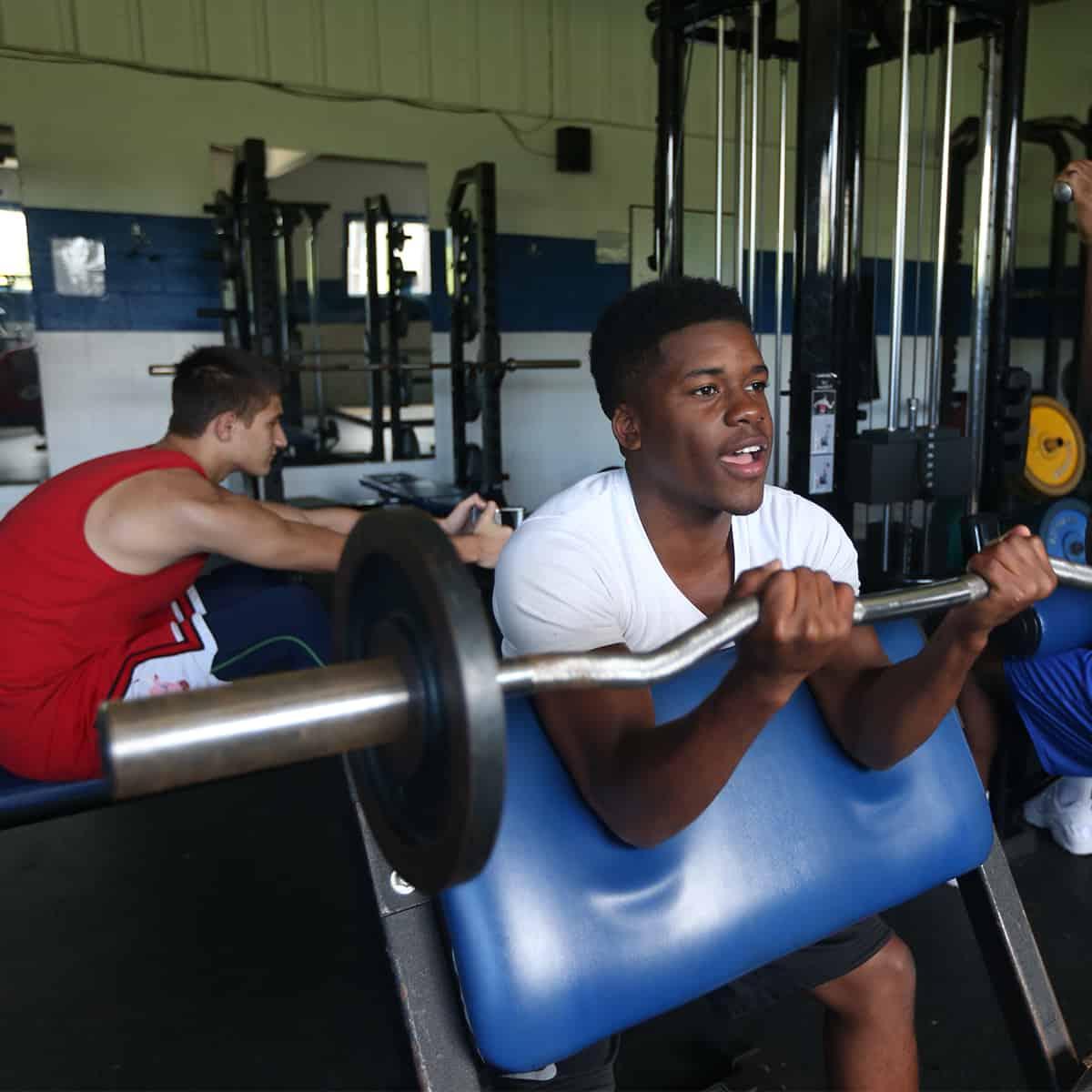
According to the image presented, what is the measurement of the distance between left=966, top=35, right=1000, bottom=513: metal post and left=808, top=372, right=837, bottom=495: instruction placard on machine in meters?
0.34

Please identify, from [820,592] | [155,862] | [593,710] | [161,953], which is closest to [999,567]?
[820,592]

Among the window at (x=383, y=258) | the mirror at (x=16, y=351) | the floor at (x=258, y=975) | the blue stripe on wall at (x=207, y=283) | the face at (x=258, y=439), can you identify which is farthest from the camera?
the window at (x=383, y=258)

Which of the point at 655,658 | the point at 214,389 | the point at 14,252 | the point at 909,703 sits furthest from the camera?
the point at 14,252

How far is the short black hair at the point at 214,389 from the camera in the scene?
1.88m

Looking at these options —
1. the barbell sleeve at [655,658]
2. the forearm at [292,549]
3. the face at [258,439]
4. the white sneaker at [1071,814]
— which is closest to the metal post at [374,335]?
the face at [258,439]

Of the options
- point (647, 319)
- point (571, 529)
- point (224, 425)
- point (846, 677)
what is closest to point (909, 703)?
point (846, 677)

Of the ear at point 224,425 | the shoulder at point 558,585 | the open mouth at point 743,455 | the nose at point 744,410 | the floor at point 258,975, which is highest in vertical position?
the nose at point 744,410

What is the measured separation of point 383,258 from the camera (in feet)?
14.3

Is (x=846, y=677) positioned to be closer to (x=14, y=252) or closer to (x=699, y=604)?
(x=699, y=604)

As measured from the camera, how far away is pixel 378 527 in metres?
0.55

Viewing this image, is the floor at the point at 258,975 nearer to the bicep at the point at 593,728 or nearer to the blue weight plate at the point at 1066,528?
the bicep at the point at 593,728

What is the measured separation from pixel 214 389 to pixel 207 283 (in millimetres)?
2400

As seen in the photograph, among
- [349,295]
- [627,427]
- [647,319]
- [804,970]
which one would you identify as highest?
[349,295]

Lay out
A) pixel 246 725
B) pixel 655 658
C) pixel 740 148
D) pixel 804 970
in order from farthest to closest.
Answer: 1. pixel 740 148
2. pixel 804 970
3. pixel 655 658
4. pixel 246 725
